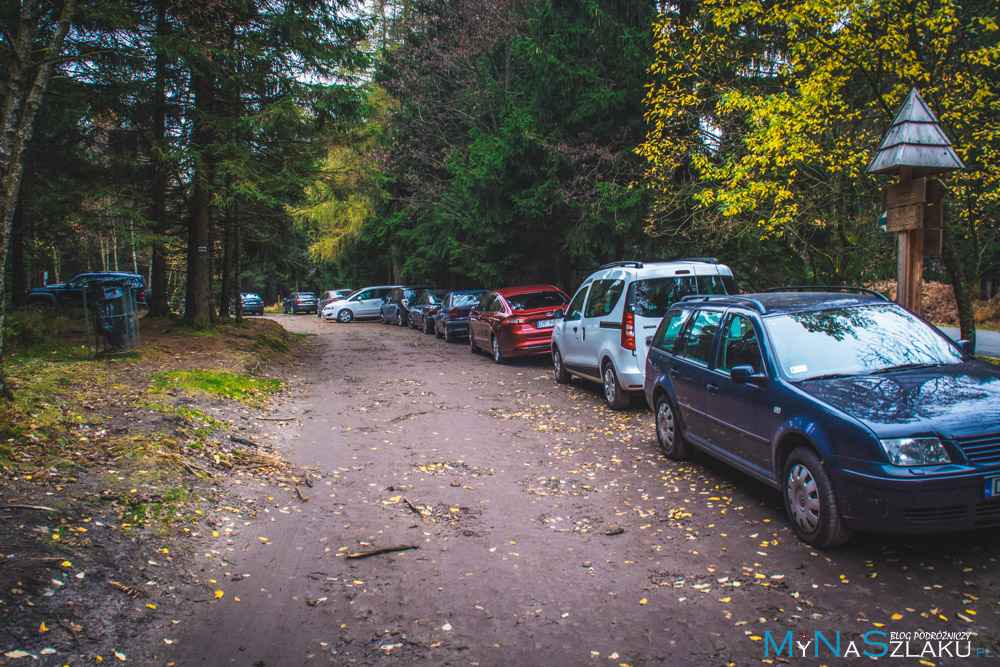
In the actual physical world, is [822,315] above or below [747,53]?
below

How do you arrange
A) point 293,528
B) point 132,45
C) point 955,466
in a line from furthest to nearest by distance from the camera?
1. point 132,45
2. point 293,528
3. point 955,466

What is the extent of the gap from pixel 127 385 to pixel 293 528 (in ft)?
18.1

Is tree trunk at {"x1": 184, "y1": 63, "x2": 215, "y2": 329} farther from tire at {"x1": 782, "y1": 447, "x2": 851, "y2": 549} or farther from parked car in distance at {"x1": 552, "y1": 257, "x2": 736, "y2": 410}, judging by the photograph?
tire at {"x1": 782, "y1": 447, "x2": 851, "y2": 549}

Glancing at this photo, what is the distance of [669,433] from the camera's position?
7352 mm

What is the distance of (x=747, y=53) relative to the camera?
1408cm

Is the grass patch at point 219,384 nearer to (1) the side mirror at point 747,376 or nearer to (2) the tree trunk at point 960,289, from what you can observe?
(1) the side mirror at point 747,376

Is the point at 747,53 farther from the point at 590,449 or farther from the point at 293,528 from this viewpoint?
the point at 293,528

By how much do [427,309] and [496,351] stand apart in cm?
1036

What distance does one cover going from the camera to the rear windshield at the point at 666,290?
31.7ft

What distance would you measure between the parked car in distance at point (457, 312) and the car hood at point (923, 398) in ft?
55.3

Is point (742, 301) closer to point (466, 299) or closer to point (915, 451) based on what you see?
point (915, 451)

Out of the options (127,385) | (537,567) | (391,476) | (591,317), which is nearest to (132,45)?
(127,385)

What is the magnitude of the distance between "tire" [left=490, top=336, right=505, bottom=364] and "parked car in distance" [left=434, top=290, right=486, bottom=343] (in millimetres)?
4825

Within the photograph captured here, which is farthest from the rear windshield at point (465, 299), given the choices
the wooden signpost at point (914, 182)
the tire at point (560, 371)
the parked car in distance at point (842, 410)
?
the parked car in distance at point (842, 410)
